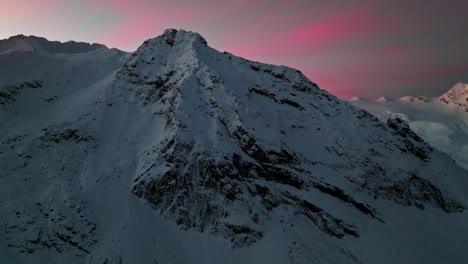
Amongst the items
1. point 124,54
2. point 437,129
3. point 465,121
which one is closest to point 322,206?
point 124,54

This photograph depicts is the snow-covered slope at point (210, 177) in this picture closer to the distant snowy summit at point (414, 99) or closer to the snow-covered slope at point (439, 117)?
the snow-covered slope at point (439, 117)

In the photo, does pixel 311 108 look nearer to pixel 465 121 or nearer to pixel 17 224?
pixel 17 224

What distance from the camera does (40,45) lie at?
64.4 meters

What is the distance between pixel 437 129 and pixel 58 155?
124010 millimetres

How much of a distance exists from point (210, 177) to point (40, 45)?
145ft

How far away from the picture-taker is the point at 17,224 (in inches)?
1187

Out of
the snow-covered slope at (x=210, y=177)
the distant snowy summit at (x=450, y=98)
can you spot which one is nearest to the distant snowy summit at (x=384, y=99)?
the distant snowy summit at (x=450, y=98)

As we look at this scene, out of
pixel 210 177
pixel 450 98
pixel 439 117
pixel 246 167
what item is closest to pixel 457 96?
pixel 450 98

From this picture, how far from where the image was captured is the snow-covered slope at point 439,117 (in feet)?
397

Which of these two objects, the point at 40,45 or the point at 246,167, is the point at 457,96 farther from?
the point at 40,45

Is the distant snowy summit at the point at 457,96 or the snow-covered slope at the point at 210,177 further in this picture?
the distant snowy summit at the point at 457,96

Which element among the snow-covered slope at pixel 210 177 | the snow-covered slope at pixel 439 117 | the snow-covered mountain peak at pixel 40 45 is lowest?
the snow-covered slope at pixel 439 117

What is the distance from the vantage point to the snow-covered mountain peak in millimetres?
60812

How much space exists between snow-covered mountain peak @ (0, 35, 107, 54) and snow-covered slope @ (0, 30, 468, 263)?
1204 centimetres
